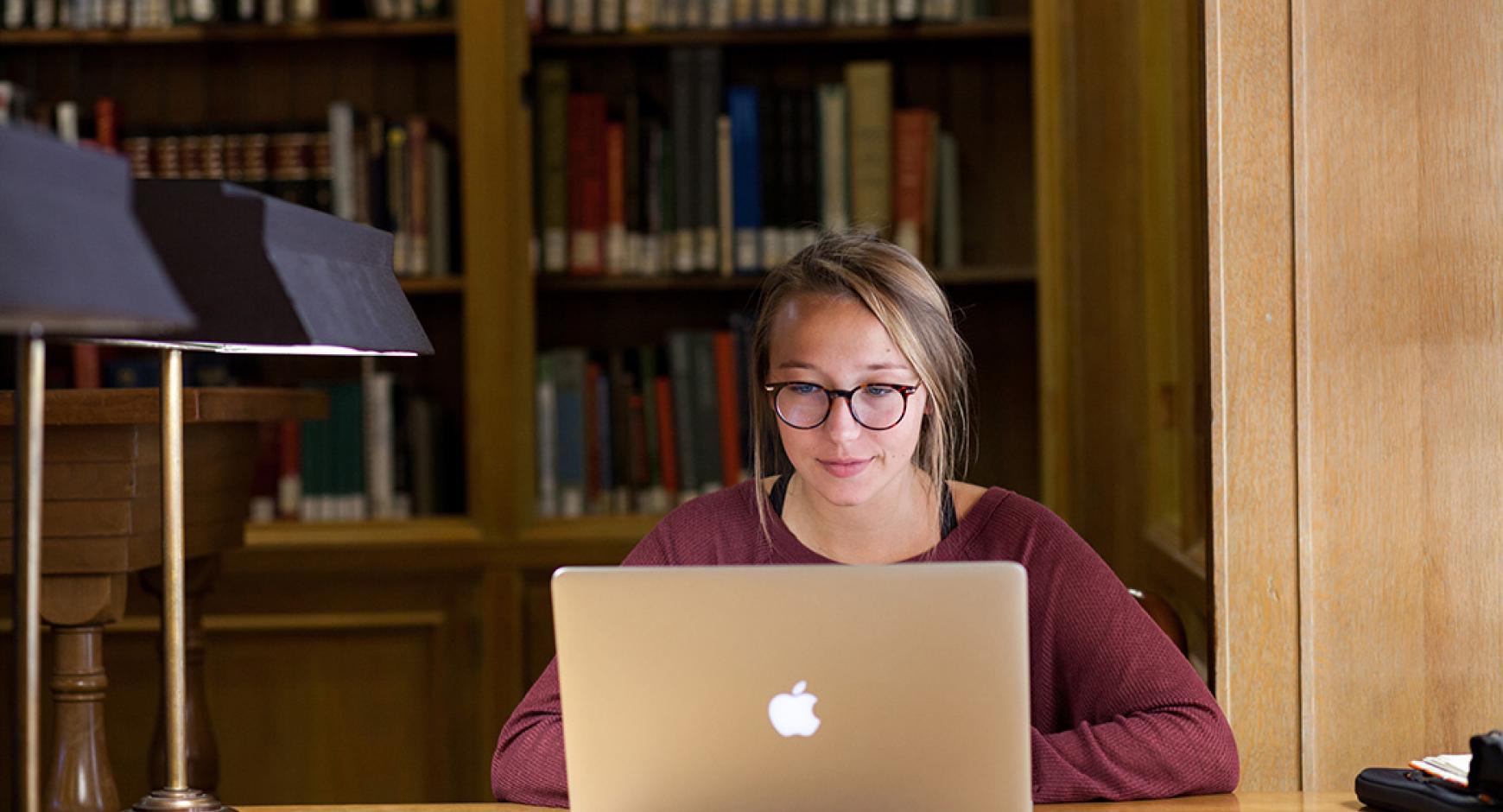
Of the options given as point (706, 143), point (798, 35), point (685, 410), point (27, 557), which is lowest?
point (27, 557)

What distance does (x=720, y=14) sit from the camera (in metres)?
2.90

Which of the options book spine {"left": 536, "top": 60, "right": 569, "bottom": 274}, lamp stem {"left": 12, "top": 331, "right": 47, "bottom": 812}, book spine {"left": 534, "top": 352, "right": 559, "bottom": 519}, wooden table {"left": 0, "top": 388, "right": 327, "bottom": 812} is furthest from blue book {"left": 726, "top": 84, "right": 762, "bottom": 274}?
lamp stem {"left": 12, "top": 331, "right": 47, "bottom": 812}

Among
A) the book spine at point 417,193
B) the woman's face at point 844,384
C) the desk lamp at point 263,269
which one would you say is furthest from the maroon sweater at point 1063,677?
the book spine at point 417,193

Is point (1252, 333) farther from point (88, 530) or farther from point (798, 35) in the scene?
point (798, 35)

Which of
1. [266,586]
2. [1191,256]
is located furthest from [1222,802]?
[266,586]

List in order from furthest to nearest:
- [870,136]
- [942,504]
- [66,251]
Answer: [870,136] < [942,504] < [66,251]

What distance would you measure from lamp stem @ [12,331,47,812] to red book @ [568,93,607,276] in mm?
2138

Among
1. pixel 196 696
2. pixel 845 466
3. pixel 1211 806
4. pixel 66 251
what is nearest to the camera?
pixel 66 251

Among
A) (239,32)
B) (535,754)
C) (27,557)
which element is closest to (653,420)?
(239,32)

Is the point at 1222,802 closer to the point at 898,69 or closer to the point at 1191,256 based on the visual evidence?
the point at 1191,256

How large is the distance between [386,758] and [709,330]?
41.6 inches

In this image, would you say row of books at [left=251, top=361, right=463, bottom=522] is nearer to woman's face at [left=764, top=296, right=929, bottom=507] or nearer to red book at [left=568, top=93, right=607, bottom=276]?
red book at [left=568, top=93, right=607, bottom=276]

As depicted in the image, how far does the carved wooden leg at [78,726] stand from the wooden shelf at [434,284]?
3.49 ft

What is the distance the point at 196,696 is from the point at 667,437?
1.00m
